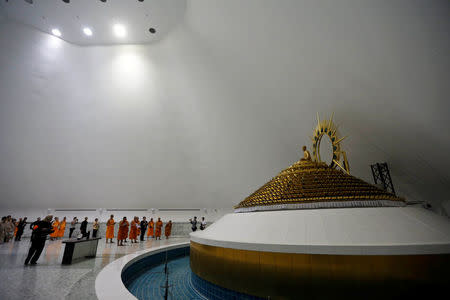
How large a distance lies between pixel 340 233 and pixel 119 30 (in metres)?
11.3

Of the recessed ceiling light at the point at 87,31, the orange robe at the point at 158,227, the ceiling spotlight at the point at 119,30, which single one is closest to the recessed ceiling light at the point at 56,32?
the recessed ceiling light at the point at 87,31

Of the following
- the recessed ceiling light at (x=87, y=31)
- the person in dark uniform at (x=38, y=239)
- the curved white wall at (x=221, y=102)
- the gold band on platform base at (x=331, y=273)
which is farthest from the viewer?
the recessed ceiling light at (x=87, y=31)

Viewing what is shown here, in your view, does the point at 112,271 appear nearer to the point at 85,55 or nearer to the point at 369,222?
the point at 369,222

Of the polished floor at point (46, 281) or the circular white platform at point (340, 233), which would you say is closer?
the circular white platform at point (340, 233)

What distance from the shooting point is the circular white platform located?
1.84 meters

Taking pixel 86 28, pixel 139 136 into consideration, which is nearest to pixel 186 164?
pixel 139 136

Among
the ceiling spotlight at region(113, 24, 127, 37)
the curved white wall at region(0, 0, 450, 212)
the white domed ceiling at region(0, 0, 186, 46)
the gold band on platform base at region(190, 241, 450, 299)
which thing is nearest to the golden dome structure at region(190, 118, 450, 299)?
the gold band on platform base at region(190, 241, 450, 299)

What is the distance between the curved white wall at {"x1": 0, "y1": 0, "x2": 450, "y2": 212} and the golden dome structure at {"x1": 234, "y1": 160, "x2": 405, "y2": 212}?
3.86 metres

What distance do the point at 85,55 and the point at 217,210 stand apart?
10658 mm

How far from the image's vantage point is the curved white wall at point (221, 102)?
5.17m

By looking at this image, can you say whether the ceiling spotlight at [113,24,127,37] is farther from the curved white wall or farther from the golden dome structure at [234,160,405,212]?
the golden dome structure at [234,160,405,212]

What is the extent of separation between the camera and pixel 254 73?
310 inches

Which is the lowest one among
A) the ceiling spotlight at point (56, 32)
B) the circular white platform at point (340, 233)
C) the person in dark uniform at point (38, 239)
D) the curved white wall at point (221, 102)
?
the person in dark uniform at point (38, 239)

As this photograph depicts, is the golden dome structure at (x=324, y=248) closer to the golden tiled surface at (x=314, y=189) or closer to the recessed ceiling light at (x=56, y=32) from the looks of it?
the golden tiled surface at (x=314, y=189)
